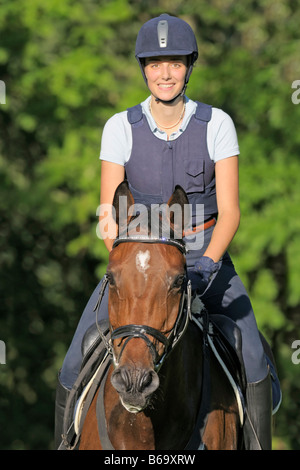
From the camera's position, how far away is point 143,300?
14.4 feet

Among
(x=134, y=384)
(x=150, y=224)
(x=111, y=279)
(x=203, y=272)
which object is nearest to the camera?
(x=134, y=384)

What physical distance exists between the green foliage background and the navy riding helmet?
9.15 metres

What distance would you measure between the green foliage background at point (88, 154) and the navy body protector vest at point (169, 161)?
29.7 feet

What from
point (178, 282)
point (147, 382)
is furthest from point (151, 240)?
point (147, 382)

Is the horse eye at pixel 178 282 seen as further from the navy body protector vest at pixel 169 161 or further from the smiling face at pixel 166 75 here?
the smiling face at pixel 166 75

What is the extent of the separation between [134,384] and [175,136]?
7.66 feet

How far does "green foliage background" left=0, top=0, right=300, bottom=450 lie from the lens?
1532cm

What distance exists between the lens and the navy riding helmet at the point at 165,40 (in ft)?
18.8

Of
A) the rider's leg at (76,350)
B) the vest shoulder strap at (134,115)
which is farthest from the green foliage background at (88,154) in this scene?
the rider's leg at (76,350)

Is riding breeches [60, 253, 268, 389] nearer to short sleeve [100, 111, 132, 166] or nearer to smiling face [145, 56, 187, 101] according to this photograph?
short sleeve [100, 111, 132, 166]

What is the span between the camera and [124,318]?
4418 millimetres

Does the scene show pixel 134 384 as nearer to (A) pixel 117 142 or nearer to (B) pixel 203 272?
(B) pixel 203 272

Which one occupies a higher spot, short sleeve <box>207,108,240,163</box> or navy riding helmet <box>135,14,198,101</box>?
navy riding helmet <box>135,14,198,101</box>

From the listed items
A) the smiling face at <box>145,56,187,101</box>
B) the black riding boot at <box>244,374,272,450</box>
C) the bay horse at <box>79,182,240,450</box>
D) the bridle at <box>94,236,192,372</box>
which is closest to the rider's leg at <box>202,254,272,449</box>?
the black riding boot at <box>244,374,272,450</box>
